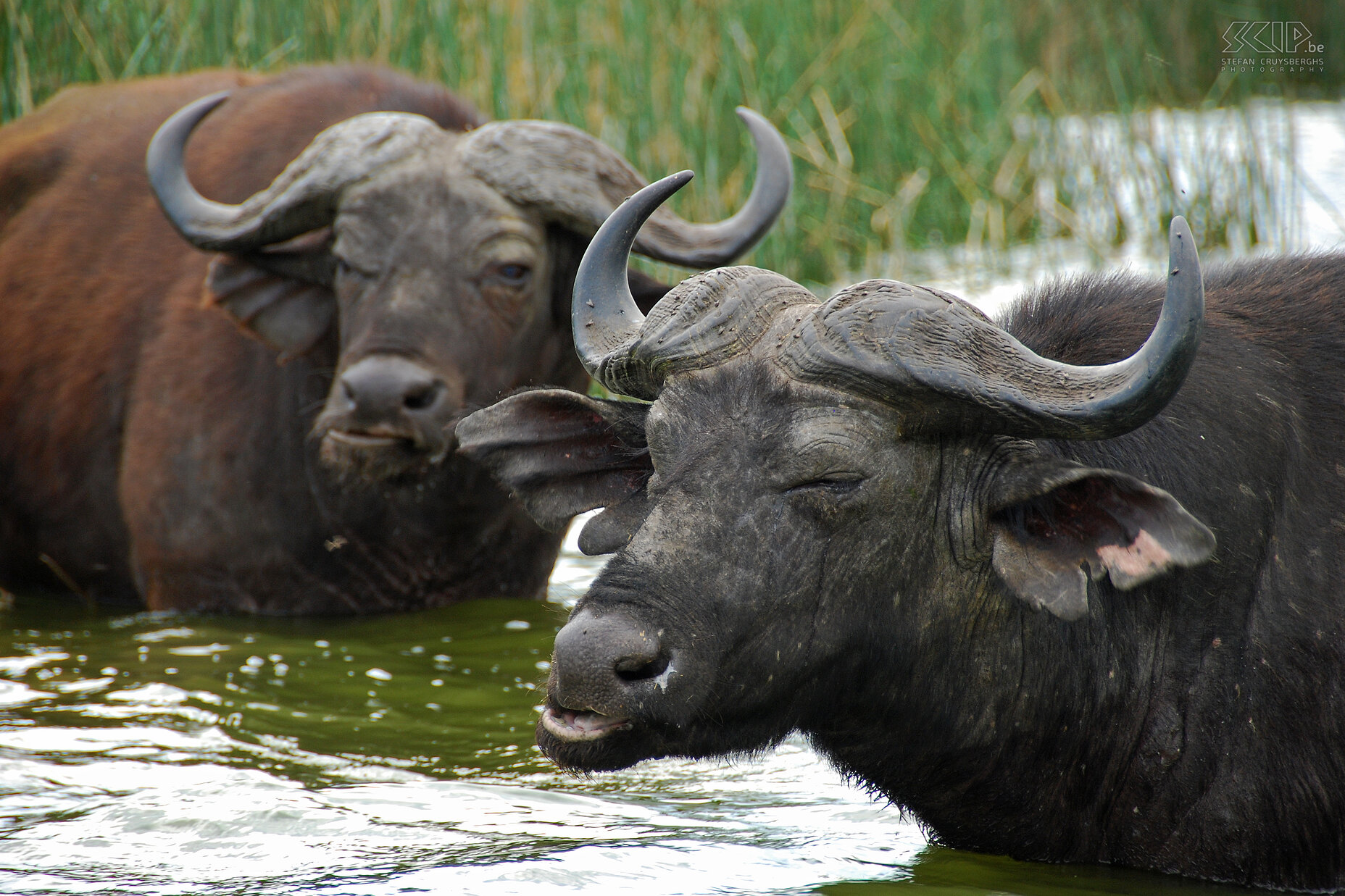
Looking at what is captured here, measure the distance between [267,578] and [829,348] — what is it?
3.88m

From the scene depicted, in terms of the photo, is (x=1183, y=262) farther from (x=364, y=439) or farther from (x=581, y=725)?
(x=364, y=439)

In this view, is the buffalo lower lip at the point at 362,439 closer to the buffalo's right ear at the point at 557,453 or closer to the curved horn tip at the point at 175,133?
the curved horn tip at the point at 175,133

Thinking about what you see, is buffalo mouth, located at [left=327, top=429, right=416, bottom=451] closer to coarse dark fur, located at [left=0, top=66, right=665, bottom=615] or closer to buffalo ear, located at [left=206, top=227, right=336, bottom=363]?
coarse dark fur, located at [left=0, top=66, right=665, bottom=615]

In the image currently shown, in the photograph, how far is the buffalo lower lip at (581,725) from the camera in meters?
3.21

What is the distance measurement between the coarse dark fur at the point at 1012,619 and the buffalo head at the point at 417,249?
6.80 ft

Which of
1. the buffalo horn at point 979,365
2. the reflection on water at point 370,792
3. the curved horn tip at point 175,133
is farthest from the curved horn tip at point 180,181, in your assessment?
the buffalo horn at point 979,365

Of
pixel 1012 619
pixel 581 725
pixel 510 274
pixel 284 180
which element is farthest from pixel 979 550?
pixel 284 180

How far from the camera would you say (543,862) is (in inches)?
147

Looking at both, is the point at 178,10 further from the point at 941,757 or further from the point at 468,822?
the point at 941,757

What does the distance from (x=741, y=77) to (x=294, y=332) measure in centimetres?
529

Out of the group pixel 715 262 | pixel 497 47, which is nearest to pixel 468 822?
pixel 715 262

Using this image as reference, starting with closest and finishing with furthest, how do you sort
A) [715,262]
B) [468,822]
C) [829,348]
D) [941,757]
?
1. [829,348]
2. [941,757]
3. [468,822]
4. [715,262]

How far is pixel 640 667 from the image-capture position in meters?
3.15

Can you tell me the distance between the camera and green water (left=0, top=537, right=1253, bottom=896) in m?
3.68
